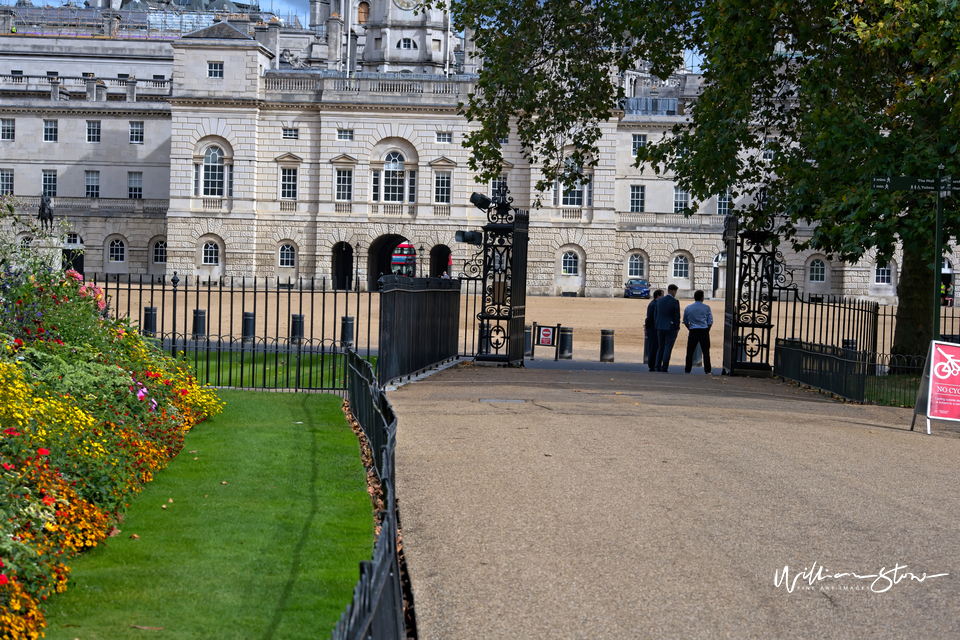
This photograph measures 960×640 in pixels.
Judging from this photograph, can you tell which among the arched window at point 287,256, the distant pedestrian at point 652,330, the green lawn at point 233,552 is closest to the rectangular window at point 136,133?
the arched window at point 287,256

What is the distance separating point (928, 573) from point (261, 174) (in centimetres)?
5253

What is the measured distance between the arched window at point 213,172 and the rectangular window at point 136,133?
23.7 ft

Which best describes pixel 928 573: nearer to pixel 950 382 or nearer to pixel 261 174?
pixel 950 382

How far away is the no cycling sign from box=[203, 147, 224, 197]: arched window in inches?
1917

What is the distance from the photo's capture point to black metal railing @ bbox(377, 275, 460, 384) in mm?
11969

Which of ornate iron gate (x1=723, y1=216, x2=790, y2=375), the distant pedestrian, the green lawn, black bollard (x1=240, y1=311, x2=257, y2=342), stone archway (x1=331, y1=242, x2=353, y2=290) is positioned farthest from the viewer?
stone archway (x1=331, y1=242, x2=353, y2=290)

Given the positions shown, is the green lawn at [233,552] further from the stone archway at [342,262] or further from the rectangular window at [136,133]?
the rectangular window at [136,133]

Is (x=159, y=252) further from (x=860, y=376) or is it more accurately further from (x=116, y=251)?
(x=860, y=376)

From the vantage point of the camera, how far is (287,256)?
55312 millimetres

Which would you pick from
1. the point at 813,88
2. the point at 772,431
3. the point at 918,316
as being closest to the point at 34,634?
the point at 772,431

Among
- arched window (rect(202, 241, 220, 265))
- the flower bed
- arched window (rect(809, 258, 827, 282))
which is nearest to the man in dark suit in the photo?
the flower bed

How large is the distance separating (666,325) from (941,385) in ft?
25.6

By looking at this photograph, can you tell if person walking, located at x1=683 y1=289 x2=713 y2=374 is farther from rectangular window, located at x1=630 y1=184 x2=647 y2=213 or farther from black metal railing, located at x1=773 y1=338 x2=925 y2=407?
rectangular window, located at x1=630 y1=184 x2=647 y2=213

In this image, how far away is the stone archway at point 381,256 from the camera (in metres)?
55.3
